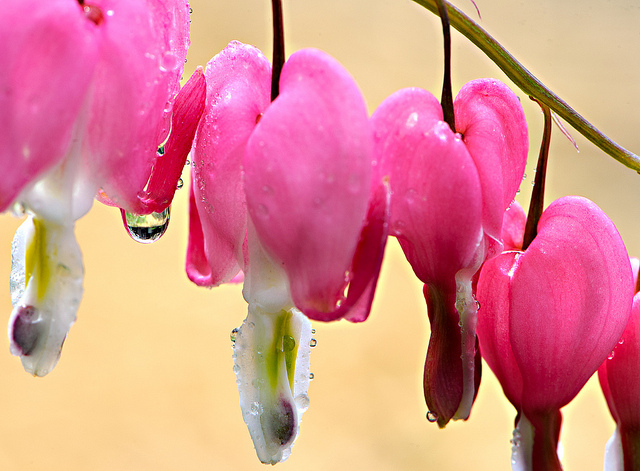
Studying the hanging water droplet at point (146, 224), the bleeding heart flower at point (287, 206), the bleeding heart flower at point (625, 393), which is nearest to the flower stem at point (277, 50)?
the bleeding heart flower at point (287, 206)

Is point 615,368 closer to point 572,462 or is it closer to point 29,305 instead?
point 29,305

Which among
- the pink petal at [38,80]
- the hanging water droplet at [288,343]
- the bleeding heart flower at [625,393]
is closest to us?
the pink petal at [38,80]

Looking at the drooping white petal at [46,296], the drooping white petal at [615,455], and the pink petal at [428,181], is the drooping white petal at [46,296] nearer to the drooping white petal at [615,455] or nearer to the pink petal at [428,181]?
the pink petal at [428,181]

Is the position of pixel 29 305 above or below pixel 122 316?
above

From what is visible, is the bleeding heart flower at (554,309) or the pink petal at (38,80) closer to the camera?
the pink petal at (38,80)

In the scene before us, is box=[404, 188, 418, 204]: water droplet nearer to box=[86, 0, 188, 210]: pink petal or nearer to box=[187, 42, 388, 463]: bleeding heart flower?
box=[187, 42, 388, 463]: bleeding heart flower

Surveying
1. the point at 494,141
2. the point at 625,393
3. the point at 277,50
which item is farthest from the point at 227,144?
the point at 625,393

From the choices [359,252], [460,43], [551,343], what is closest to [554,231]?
[551,343]

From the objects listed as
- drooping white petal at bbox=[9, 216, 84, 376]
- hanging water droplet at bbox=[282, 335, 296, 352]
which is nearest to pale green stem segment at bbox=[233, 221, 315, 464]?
hanging water droplet at bbox=[282, 335, 296, 352]
